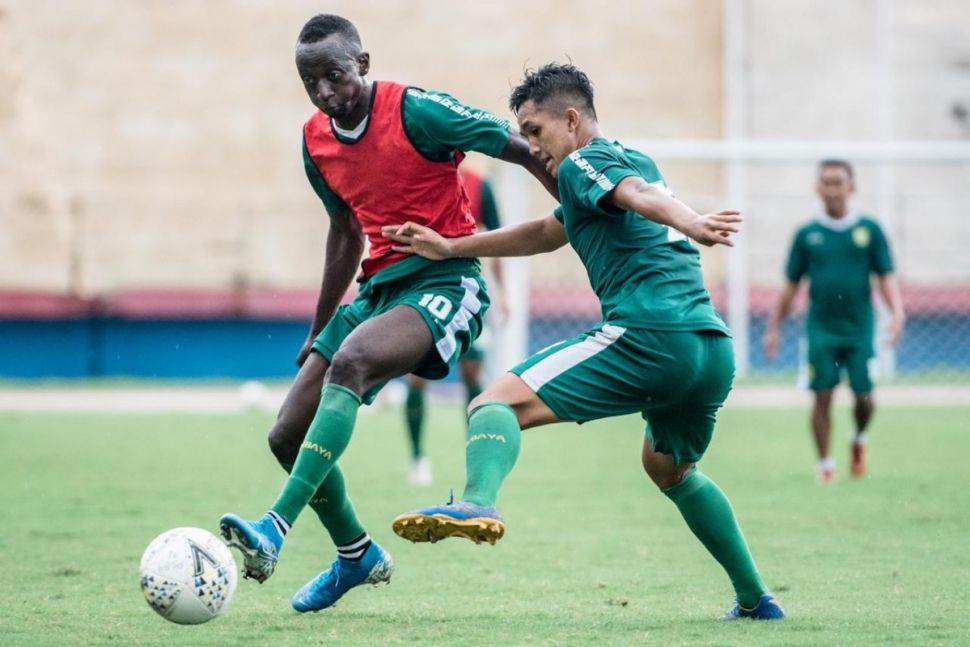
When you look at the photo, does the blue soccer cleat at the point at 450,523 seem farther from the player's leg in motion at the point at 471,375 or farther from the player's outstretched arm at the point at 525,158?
the player's leg in motion at the point at 471,375

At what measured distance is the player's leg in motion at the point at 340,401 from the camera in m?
4.76

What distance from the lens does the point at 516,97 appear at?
496 cm

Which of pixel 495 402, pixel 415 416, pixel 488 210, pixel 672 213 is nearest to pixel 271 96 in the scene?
pixel 488 210

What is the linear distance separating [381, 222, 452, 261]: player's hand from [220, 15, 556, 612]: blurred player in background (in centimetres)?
10

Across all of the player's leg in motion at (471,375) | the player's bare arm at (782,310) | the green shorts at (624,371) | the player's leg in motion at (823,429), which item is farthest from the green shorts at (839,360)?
the green shorts at (624,371)

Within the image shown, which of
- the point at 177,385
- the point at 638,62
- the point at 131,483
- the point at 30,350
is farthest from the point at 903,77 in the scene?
the point at 131,483

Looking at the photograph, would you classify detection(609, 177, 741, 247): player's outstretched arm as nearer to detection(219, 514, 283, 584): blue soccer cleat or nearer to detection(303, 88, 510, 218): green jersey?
detection(303, 88, 510, 218): green jersey

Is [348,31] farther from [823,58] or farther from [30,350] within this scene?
[823,58]

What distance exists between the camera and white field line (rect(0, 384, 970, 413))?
53.6 ft

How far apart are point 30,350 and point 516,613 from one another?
16.7 metres

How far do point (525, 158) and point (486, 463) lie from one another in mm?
1329

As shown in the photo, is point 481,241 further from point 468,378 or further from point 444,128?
point 468,378

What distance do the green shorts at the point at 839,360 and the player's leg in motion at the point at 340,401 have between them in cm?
549

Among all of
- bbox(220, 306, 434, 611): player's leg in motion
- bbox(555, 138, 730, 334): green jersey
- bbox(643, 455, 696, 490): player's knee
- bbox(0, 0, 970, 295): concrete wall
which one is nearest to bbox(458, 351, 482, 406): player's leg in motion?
bbox(220, 306, 434, 611): player's leg in motion
